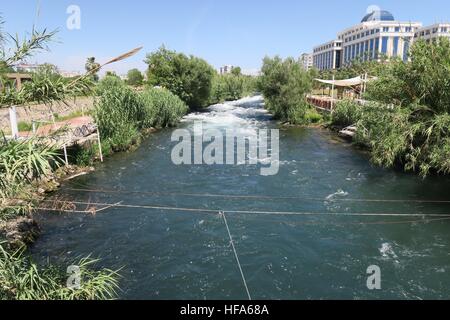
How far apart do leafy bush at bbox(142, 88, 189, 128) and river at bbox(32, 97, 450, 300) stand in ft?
41.1

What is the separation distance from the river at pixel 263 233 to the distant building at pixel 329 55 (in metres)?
116

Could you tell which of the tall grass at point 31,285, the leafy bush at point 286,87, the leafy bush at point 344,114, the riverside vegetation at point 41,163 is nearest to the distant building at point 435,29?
the leafy bush at point 286,87

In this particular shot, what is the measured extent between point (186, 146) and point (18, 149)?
2213cm

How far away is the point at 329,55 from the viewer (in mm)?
133125

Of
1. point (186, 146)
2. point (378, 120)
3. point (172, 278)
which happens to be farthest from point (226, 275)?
point (186, 146)

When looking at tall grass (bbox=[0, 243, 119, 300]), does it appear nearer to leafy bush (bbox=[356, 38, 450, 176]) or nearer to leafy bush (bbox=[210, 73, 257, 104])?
leafy bush (bbox=[356, 38, 450, 176])

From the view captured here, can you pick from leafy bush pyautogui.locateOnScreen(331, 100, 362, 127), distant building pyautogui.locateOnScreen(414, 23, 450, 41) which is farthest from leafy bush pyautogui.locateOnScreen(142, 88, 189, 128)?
→ distant building pyautogui.locateOnScreen(414, 23, 450, 41)

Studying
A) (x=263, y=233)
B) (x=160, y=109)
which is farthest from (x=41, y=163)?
(x=160, y=109)

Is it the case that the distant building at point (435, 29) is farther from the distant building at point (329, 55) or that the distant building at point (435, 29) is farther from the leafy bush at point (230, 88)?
the leafy bush at point (230, 88)

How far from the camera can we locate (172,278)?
9680 mm

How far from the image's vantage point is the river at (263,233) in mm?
9438
